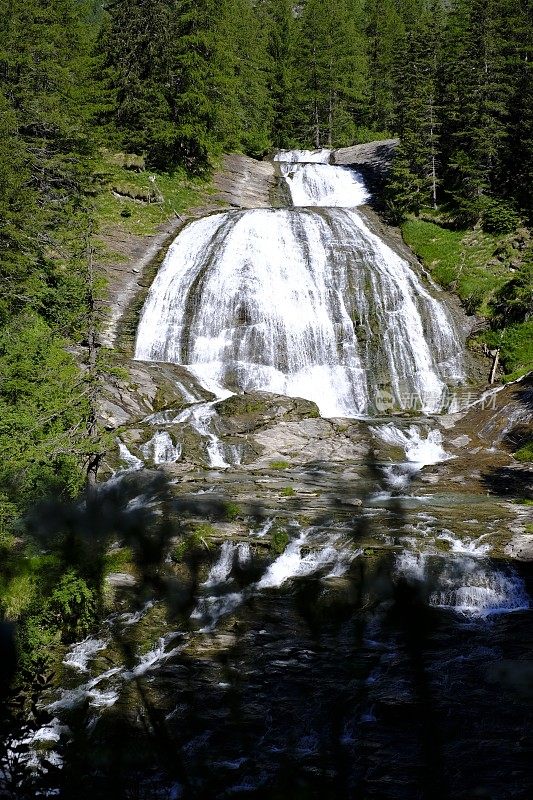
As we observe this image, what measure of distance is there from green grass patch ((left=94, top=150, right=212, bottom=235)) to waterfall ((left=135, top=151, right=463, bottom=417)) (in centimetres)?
380

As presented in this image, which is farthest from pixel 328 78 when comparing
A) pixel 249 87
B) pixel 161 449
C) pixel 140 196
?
pixel 161 449

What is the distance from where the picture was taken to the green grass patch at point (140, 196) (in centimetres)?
3350

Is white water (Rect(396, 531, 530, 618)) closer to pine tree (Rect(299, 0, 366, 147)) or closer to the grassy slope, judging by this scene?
the grassy slope

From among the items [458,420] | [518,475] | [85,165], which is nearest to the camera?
[518,475]

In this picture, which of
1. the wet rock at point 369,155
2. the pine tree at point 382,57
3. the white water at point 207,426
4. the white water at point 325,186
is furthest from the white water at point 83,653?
the pine tree at point 382,57

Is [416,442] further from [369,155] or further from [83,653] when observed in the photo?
[369,155]

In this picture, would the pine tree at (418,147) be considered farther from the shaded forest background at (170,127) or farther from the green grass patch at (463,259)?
the green grass patch at (463,259)

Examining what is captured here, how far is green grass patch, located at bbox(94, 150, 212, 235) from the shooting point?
33.5 m

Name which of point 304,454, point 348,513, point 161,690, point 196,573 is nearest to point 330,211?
point 304,454

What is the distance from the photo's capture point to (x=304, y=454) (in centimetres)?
1931

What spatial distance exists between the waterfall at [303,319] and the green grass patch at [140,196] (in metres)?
3.80

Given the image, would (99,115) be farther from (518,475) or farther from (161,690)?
(161,690)

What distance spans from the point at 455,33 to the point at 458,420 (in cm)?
3400

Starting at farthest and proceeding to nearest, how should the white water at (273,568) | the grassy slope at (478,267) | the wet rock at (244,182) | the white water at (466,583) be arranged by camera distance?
the wet rock at (244,182) → the grassy slope at (478,267) → the white water at (273,568) → the white water at (466,583)
